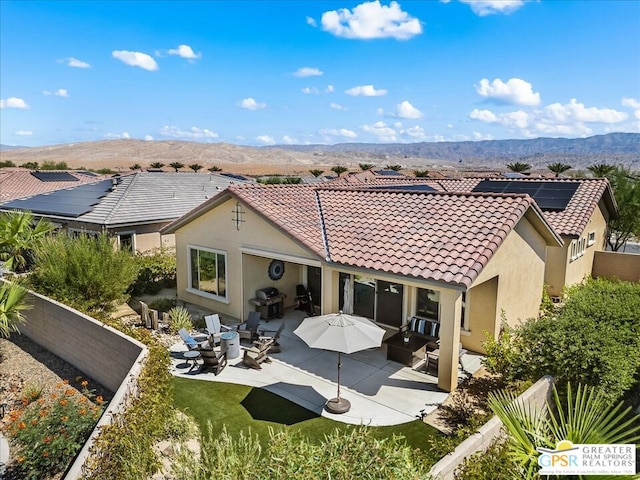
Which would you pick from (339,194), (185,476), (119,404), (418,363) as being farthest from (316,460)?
(339,194)

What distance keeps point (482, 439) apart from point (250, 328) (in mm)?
8935

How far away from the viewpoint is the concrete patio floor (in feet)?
35.1

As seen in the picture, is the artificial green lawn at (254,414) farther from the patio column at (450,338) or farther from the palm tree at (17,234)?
the palm tree at (17,234)

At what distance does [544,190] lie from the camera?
22562 millimetres

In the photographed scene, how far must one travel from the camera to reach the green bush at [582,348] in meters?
9.48

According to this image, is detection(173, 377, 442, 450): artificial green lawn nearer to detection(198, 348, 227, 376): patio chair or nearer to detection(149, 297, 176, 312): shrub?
detection(198, 348, 227, 376): patio chair

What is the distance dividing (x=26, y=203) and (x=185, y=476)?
28.7 meters

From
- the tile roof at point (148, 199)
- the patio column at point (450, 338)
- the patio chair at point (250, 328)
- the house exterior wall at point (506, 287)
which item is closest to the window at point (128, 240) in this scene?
the tile roof at point (148, 199)

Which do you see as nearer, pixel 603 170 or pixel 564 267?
pixel 564 267

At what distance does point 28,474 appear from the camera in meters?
8.91

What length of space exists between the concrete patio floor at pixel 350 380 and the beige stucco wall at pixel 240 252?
8.65 ft

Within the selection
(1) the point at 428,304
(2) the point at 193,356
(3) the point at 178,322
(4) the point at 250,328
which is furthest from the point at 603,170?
(2) the point at 193,356

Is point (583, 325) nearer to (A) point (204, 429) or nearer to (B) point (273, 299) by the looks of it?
(A) point (204, 429)

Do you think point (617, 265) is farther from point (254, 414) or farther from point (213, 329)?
point (254, 414)
